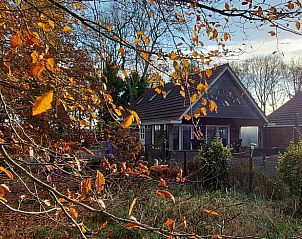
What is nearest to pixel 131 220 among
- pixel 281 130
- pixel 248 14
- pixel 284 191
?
pixel 248 14

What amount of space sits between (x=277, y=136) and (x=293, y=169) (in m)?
16.0

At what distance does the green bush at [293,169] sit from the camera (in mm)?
6895

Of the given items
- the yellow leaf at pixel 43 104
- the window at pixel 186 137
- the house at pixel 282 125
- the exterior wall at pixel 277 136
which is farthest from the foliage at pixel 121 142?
the exterior wall at pixel 277 136

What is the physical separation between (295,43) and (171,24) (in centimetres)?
146

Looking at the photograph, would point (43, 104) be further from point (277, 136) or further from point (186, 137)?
point (277, 136)

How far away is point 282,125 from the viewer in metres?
21.6

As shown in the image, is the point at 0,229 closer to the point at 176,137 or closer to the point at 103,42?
the point at 103,42

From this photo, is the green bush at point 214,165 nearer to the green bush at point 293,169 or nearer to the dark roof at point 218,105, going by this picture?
the green bush at point 293,169

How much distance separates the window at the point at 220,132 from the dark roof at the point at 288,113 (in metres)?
4.44

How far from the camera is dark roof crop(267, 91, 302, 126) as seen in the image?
857 inches

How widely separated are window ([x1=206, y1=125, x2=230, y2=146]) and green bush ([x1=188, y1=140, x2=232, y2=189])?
1008cm

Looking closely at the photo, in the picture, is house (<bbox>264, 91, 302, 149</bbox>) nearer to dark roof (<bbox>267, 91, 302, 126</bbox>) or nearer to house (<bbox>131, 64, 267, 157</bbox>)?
dark roof (<bbox>267, 91, 302, 126</bbox>)

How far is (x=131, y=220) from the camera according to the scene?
5.35 ft

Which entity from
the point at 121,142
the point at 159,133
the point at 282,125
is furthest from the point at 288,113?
the point at 121,142
